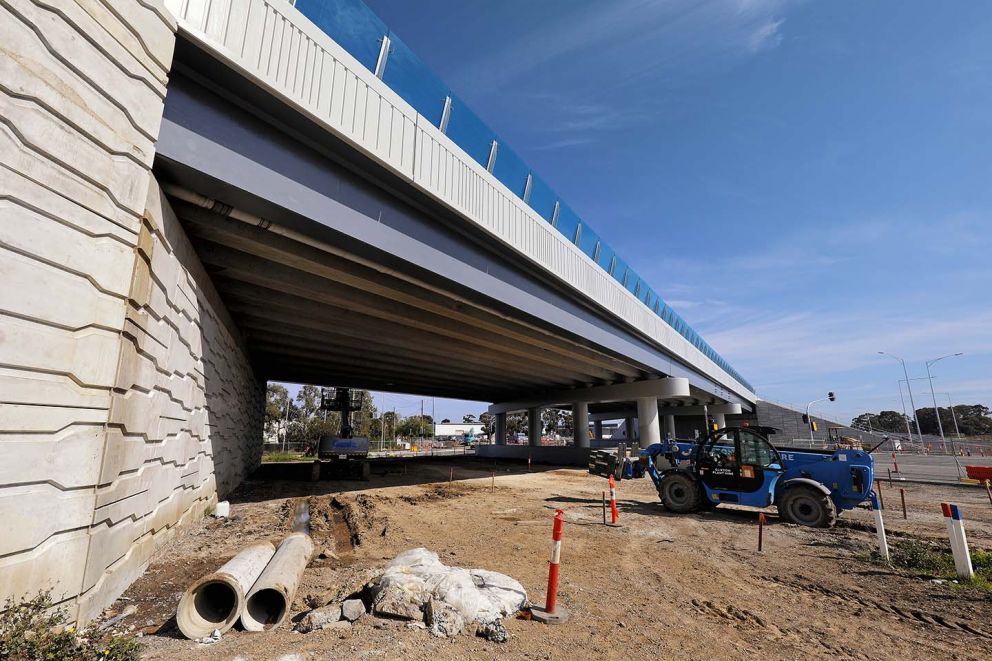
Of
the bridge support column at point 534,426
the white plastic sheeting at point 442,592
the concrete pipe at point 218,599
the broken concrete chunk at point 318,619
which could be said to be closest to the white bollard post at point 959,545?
the white plastic sheeting at point 442,592

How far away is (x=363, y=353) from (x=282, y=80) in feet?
49.0

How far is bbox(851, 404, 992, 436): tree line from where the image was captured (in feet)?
335

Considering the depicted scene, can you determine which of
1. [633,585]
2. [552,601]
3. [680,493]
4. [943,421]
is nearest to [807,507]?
Result: [680,493]

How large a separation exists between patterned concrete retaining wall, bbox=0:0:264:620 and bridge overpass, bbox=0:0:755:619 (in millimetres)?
20

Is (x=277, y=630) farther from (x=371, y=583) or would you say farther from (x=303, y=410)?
(x=303, y=410)

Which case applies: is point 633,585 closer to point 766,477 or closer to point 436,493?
point 766,477

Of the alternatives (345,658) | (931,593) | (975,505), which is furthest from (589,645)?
(975,505)

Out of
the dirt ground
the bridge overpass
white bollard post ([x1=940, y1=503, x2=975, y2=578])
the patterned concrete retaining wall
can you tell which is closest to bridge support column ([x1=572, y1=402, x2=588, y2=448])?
the bridge overpass

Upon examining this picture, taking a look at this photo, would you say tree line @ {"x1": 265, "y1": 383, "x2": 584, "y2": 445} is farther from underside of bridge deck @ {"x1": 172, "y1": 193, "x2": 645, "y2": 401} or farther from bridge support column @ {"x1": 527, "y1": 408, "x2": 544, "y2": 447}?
underside of bridge deck @ {"x1": 172, "y1": 193, "x2": 645, "y2": 401}

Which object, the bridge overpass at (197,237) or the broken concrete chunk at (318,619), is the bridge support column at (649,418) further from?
the broken concrete chunk at (318,619)

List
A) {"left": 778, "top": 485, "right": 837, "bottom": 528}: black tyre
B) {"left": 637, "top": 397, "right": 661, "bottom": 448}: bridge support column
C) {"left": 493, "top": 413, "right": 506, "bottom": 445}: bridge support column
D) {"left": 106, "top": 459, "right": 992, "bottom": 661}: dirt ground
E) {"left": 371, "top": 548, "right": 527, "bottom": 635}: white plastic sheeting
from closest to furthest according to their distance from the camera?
1. {"left": 106, "top": 459, "right": 992, "bottom": 661}: dirt ground
2. {"left": 371, "top": 548, "right": 527, "bottom": 635}: white plastic sheeting
3. {"left": 778, "top": 485, "right": 837, "bottom": 528}: black tyre
4. {"left": 637, "top": 397, "right": 661, "bottom": 448}: bridge support column
5. {"left": 493, "top": 413, "right": 506, "bottom": 445}: bridge support column

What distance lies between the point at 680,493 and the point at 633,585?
657 cm

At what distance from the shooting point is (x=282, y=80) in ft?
22.5

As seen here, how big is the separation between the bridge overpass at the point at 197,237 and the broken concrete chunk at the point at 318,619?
6.90 feet
